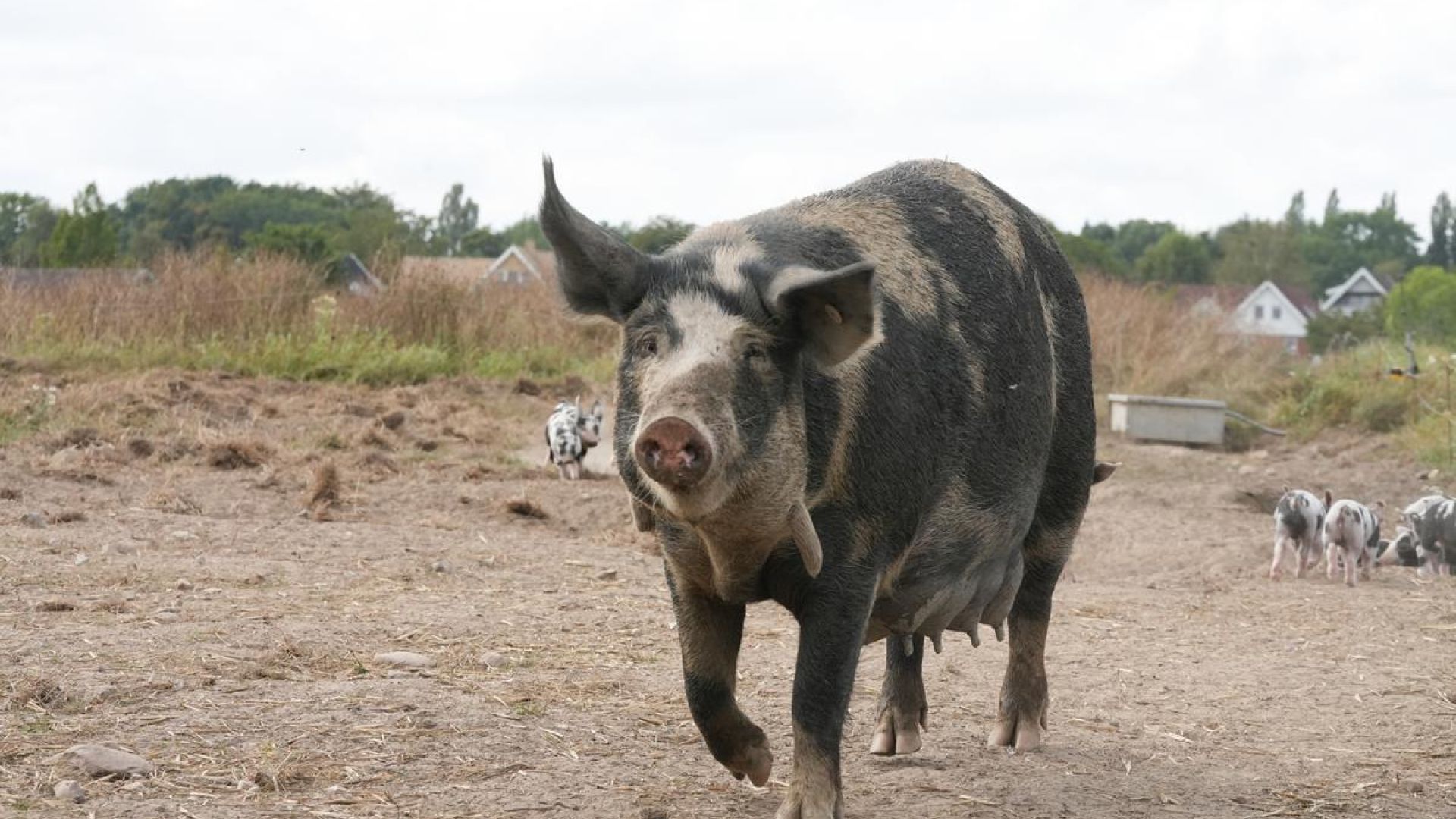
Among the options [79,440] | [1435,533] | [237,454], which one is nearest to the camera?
[1435,533]

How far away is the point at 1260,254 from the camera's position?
271ft

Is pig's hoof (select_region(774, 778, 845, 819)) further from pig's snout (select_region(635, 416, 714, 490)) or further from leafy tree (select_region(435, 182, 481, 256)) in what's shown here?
leafy tree (select_region(435, 182, 481, 256))

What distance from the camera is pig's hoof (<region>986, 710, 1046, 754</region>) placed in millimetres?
5508

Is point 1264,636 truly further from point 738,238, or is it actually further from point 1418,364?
point 1418,364

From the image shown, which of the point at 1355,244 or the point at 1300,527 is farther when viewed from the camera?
the point at 1355,244

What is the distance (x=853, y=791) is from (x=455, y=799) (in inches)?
47.9

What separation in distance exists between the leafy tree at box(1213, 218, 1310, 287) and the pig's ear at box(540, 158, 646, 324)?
259 ft

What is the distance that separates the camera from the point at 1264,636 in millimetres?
7906

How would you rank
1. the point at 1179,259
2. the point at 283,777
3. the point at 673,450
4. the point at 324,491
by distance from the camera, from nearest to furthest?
the point at 673,450, the point at 283,777, the point at 324,491, the point at 1179,259

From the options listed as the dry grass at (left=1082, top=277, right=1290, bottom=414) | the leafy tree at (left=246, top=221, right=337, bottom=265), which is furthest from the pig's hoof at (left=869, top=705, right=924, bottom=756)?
the leafy tree at (left=246, top=221, right=337, bottom=265)

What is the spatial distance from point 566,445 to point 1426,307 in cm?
2528

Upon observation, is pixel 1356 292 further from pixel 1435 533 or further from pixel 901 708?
pixel 901 708

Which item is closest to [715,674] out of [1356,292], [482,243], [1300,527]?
[1300,527]

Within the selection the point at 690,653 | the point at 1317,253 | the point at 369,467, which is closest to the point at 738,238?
the point at 690,653
